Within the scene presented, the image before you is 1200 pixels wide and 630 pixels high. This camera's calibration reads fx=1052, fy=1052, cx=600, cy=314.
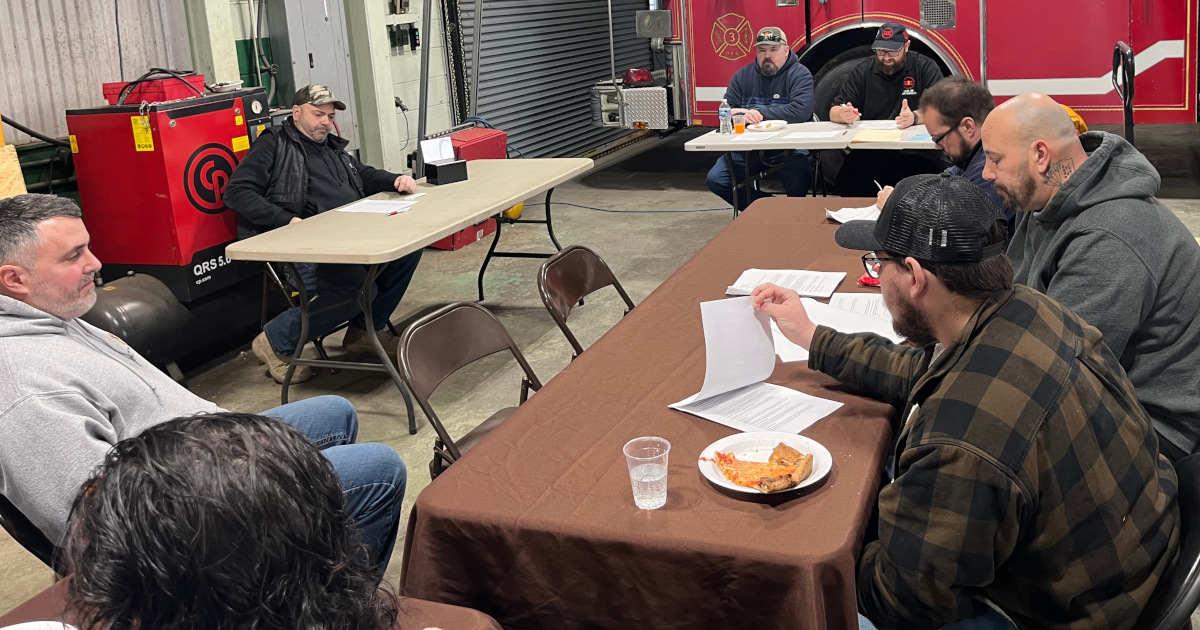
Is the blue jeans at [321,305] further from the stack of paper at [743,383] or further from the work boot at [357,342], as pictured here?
the stack of paper at [743,383]

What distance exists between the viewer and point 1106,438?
1632 millimetres

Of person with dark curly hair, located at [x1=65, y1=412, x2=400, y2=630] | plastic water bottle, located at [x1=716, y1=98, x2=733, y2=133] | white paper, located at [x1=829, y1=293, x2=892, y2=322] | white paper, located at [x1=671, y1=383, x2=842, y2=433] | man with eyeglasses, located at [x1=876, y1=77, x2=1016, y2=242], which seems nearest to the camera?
person with dark curly hair, located at [x1=65, y1=412, x2=400, y2=630]

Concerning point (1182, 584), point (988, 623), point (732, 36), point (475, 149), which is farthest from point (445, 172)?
point (1182, 584)

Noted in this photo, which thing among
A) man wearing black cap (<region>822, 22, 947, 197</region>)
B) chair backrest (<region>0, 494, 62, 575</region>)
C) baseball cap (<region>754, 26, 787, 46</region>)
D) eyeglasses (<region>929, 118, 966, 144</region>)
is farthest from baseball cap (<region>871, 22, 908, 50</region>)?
chair backrest (<region>0, 494, 62, 575</region>)

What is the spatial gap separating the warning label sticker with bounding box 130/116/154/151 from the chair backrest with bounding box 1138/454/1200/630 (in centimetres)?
424

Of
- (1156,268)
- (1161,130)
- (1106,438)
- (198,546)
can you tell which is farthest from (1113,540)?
(1161,130)

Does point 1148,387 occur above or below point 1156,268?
below

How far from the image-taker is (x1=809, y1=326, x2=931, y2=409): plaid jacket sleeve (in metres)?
2.25

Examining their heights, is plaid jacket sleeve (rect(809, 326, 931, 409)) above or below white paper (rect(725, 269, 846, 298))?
below

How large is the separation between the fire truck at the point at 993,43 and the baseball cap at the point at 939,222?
18.3 ft

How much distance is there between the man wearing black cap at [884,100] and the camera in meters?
5.99

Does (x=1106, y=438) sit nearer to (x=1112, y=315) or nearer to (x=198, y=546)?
(x=1112, y=315)

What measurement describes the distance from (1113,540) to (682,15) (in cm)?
655

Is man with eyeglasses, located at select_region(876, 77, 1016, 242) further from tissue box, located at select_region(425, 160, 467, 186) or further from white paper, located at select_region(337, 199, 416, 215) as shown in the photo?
tissue box, located at select_region(425, 160, 467, 186)
